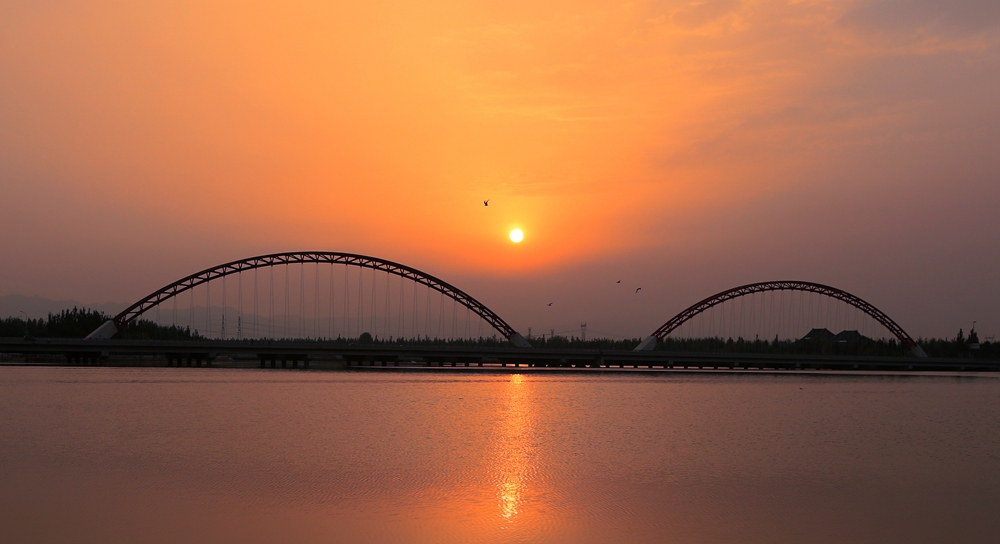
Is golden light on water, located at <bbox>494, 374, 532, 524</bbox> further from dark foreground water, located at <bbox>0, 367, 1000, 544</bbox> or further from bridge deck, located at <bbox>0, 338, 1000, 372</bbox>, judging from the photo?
bridge deck, located at <bbox>0, 338, 1000, 372</bbox>

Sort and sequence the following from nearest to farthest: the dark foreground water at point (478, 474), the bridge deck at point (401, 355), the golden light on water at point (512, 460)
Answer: the dark foreground water at point (478, 474), the golden light on water at point (512, 460), the bridge deck at point (401, 355)

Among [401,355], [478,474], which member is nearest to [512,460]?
[478,474]

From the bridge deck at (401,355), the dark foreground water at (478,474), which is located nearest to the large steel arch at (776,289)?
the bridge deck at (401,355)

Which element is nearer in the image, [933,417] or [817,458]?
[817,458]

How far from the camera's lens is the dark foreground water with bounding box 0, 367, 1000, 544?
1841 cm

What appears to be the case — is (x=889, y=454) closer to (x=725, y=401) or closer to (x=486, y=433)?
(x=486, y=433)

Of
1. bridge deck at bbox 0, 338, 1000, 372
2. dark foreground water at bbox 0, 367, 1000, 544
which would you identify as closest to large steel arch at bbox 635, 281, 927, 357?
bridge deck at bbox 0, 338, 1000, 372

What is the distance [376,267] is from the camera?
130 m

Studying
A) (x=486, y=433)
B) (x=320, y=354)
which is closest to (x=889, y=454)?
(x=486, y=433)

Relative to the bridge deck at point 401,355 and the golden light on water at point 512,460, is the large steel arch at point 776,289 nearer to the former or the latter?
the bridge deck at point 401,355

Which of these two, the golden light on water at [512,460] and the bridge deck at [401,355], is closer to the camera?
the golden light on water at [512,460]

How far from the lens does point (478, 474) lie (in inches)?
1022

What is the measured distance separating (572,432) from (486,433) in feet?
13.4

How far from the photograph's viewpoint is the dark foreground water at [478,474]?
60.4ft
